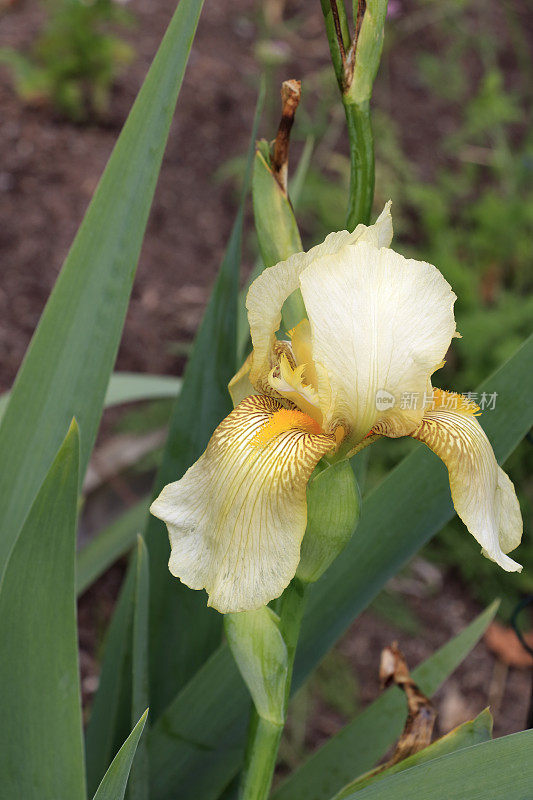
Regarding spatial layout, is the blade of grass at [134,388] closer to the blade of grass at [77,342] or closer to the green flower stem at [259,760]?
the blade of grass at [77,342]

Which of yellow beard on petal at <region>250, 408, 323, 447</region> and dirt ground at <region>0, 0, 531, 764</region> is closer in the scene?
yellow beard on petal at <region>250, 408, 323, 447</region>

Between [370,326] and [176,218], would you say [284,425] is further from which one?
[176,218]

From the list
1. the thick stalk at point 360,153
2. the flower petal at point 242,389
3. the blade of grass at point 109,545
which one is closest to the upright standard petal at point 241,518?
the flower petal at point 242,389

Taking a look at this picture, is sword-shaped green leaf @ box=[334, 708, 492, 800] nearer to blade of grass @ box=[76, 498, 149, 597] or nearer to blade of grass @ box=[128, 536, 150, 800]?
blade of grass @ box=[128, 536, 150, 800]

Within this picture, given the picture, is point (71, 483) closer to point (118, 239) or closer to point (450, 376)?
point (118, 239)

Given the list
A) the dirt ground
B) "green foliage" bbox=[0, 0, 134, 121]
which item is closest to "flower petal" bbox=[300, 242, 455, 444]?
the dirt ground

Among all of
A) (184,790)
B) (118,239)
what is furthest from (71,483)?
(184,790)
